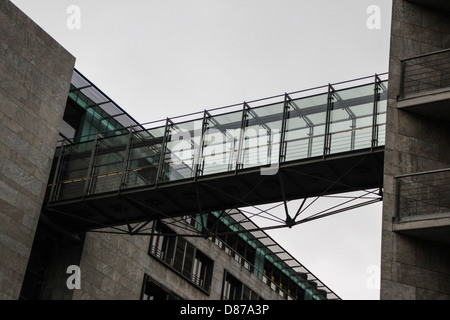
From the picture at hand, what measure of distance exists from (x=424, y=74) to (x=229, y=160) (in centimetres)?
1029

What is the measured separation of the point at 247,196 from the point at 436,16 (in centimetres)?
1151

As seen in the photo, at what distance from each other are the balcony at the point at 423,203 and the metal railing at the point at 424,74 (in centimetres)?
339

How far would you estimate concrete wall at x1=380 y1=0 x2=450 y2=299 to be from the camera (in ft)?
80.2

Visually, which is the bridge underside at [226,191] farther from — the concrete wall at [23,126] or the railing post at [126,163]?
the concrete wall at [23,126]

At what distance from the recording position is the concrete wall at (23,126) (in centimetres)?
3628

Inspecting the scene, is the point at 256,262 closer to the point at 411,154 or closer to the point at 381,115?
the point at 381,115

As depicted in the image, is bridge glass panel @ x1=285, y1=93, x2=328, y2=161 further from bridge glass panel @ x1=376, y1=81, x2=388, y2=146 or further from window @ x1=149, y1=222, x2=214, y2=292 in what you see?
window @ x1=149, y1=222, x2=214, y2=292

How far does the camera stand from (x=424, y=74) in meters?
28.6

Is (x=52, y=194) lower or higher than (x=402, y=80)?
lower

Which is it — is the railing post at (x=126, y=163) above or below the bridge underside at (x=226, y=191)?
above

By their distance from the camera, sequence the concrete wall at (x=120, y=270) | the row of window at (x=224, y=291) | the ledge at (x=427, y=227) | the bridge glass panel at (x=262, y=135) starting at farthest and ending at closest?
the row of window at (x=224, y=291), the concrete wall at (x=120, y=270), the bridge glass panel at (x=262, y=135), the ledge at (x=427, y=227)

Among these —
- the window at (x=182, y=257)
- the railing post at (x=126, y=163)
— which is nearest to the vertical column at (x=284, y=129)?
the railing post at (x=126, y=163)

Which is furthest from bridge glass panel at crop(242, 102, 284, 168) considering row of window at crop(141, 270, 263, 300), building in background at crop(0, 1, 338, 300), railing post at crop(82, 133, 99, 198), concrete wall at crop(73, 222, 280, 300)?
row of window at crop(141, 270, 263, 300)

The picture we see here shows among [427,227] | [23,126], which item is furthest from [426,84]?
[23,126]
